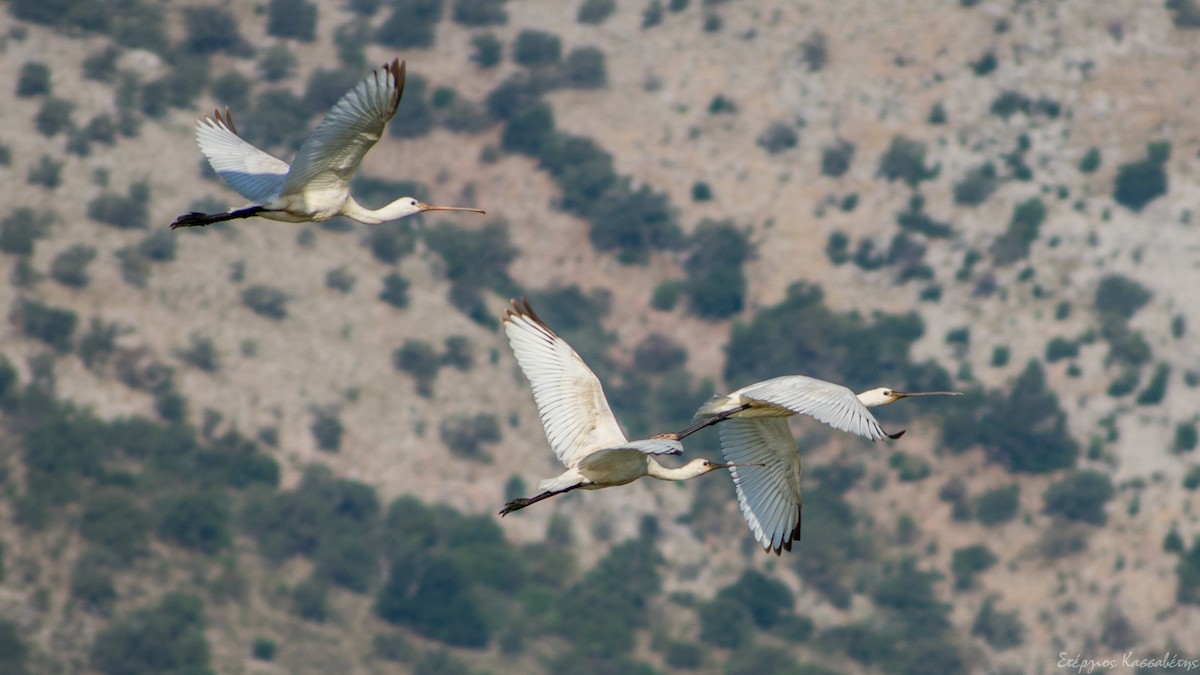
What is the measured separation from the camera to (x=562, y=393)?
70.6 feet

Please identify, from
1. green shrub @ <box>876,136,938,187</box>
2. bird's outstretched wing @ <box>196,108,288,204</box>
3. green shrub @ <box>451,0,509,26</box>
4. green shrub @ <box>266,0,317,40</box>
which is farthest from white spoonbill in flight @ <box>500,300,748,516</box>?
green shrub @ <box>451,0,509,26</box>

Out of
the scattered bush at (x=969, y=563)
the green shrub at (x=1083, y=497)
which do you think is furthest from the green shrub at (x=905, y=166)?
the scattered bush at (x=969, y=563)

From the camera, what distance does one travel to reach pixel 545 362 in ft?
71.7

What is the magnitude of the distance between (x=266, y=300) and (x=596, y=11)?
29885mm

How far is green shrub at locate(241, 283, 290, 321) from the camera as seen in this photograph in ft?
247

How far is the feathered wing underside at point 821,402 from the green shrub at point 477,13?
7779 cm

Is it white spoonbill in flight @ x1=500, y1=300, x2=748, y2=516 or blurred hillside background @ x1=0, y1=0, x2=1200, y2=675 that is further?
blurred hillside background @ x1=0, y1=0, x2=1200, y2=675

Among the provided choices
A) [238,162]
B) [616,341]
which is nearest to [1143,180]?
[616,341]

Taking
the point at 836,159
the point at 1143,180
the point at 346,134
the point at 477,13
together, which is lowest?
the point at 346,134

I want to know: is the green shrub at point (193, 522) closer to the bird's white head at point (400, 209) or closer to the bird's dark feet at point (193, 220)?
the bird's white head at point (400, 209)

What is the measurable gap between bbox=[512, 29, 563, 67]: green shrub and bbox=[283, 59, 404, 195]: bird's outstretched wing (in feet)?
246

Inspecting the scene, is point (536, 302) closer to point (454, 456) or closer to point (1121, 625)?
point (454, 456)

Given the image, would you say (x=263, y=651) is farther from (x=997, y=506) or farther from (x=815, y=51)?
(x=815, y=51)

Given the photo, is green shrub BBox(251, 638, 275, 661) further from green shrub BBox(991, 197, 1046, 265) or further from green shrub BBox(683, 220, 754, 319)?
green shrub BBox(991, 197, 1046, 265)
